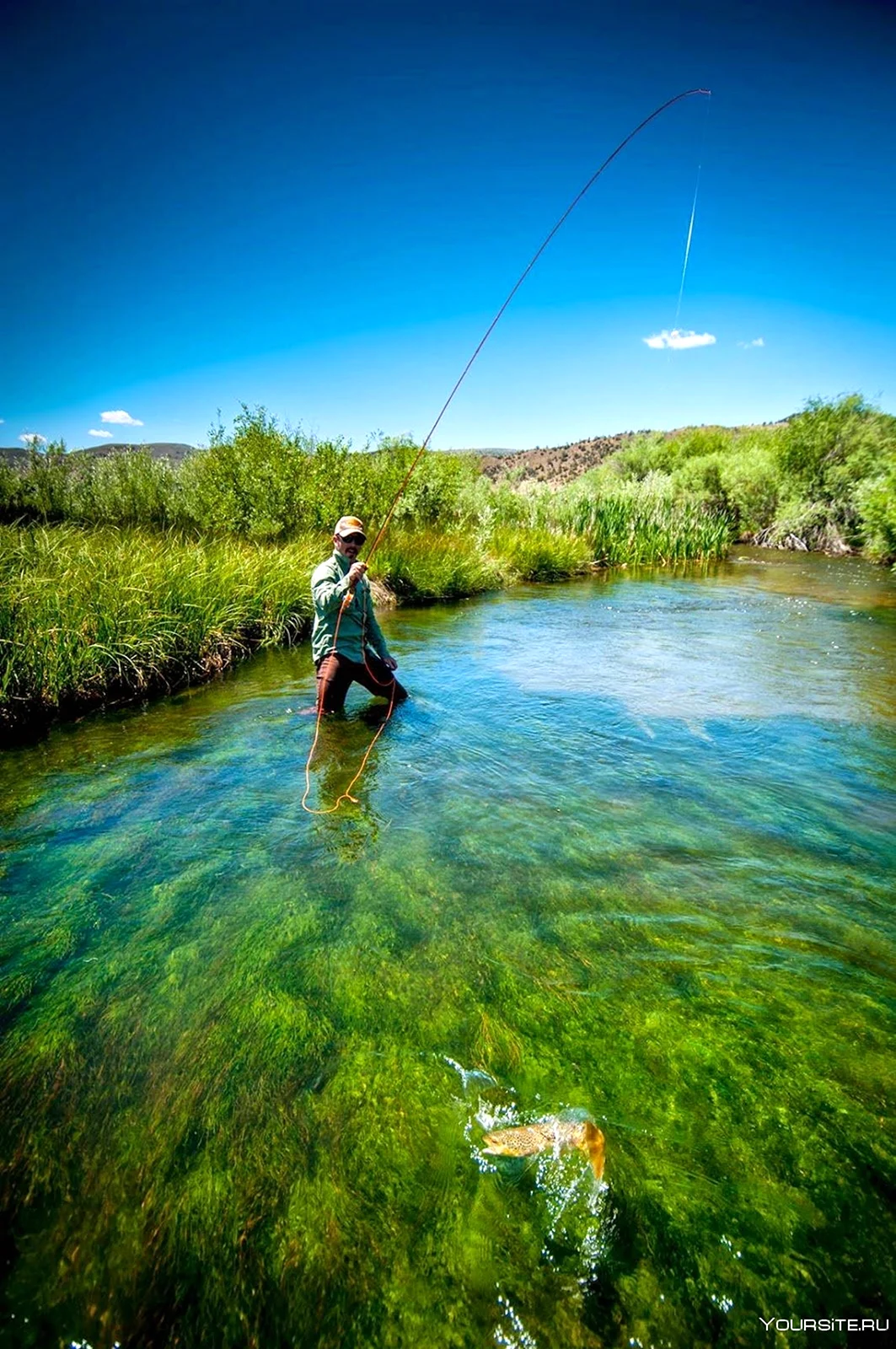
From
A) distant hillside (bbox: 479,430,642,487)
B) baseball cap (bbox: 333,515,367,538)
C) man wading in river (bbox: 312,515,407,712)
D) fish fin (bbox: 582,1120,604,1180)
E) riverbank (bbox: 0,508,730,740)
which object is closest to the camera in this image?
fish fin (bbox: 582,1120,604,1180)

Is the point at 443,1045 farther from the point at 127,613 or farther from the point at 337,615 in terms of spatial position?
the point at 127,613

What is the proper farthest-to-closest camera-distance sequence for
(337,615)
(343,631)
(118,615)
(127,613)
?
(127,613) → (118,615) → (343,631) → (337,615)

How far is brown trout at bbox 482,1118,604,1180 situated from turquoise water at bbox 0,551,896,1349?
49 mm

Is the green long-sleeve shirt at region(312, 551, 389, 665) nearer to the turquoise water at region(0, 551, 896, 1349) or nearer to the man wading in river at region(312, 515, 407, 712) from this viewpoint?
the man wading in river at region(312, 515, 407, 712)

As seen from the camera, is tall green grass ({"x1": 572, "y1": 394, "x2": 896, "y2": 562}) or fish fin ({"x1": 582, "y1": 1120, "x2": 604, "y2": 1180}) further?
tall green grass ({"x1": 572, "y1": 394, "x2": 896, "y2": 562})

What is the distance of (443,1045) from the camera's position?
2.58 meters

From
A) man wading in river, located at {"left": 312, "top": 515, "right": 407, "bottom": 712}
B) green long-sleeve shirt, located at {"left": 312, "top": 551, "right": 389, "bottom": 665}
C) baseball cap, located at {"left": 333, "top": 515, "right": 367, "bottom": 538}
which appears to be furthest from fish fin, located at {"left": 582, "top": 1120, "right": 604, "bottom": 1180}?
baseball cap, located at {"left": 333, "top": 515, "right": 367, "bottom": 538}

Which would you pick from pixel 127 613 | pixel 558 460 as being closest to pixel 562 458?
pixel 558 460

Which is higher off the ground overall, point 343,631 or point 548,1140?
point 343,631

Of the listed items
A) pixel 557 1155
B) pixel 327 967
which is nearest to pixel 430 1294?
pixel 557 1155

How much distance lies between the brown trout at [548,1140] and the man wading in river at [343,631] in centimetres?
458

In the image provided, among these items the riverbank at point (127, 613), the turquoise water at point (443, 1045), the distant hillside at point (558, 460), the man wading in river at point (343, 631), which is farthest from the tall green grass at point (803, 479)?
the distant hillside at point (558, 460)

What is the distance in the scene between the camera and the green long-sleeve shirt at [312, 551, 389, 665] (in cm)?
613

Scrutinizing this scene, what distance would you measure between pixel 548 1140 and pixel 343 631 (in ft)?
16.3
